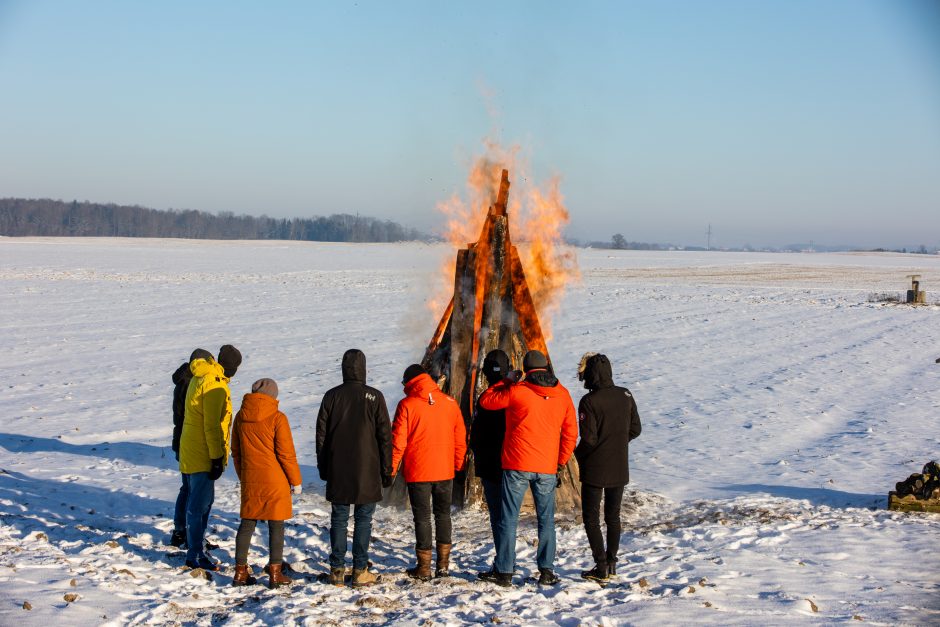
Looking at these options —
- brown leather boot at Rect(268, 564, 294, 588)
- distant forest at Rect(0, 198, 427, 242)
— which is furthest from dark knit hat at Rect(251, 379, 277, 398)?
distant forest at Rect(0, 198, 427, 242)

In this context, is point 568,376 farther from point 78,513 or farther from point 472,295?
point 78,513

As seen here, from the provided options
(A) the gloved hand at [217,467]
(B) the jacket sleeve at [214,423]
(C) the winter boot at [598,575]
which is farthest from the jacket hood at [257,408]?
(C) the winter boot at [598,575]

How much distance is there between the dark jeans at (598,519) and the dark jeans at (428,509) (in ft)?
4.07

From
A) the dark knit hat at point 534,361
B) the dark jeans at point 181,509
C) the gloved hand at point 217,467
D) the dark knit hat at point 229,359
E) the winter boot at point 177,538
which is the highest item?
the dark knit hat at point 534,361

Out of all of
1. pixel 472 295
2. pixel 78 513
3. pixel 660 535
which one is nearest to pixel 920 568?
pixel 660 535

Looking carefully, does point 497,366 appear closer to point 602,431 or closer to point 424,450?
point 424,450

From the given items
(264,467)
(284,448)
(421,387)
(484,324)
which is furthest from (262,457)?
(484,324)

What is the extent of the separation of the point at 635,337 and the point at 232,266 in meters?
42.9

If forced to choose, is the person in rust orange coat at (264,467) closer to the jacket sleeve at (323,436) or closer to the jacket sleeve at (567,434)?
the jacket sleeve at (323,436)

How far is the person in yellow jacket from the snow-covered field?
1.20 feet

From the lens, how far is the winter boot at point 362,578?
719 centimetres

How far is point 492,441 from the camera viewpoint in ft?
24.4

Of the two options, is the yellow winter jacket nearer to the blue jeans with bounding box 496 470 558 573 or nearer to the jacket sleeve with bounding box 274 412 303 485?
the jacket sleeve with bounding box 274 412 303 485

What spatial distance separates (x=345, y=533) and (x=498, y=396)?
70.1 inches
